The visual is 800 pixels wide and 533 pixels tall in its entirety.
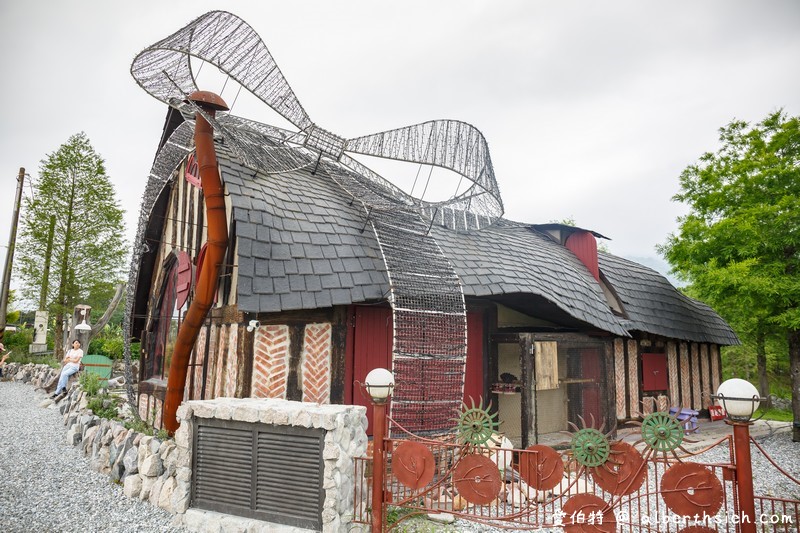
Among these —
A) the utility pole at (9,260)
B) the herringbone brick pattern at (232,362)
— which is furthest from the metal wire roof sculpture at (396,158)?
the utility pole at (9,260)

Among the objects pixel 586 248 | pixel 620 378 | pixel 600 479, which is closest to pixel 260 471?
pixel 600 479

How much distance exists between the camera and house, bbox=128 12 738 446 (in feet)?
21.5

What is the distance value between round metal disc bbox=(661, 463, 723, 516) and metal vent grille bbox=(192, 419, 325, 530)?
9.36ft

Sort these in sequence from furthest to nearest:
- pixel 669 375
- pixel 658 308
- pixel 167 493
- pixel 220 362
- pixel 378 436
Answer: pixel 669 375 < pixel 658 308 < pixel 220 362 < pixel 167 493 < pixel 378 436

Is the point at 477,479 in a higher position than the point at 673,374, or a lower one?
lower

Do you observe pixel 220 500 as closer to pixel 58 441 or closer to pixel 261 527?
pixel 261 527

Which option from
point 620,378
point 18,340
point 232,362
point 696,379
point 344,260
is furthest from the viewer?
point 18,340

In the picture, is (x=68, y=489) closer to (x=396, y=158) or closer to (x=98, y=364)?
(x=396, y=158)

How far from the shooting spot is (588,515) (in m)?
3.91

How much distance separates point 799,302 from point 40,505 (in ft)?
43.5

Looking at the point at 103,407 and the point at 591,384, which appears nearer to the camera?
the point at 103,407

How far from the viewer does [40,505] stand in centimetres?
553

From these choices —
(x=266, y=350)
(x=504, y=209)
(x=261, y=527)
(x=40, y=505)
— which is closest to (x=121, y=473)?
(x=40, y=505)

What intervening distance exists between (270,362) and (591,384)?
20.3 feet
